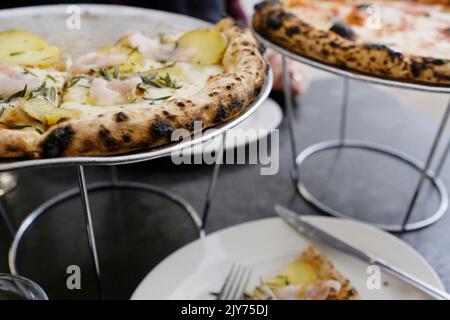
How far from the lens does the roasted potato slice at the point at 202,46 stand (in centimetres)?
83

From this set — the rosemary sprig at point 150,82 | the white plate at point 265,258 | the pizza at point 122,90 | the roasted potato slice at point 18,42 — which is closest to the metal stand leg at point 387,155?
the white plate at point 265,258

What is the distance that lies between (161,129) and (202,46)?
0.31m

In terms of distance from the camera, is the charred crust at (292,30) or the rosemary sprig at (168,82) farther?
the charred crust at (292,30)

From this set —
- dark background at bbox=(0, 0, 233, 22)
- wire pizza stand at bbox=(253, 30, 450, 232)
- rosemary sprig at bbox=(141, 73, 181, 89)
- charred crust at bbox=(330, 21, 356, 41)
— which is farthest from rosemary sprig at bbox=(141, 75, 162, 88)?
dark background at bbox=(0, 0, 233, 22)

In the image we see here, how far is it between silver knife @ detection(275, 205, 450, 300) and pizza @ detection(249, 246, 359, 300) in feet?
0.10

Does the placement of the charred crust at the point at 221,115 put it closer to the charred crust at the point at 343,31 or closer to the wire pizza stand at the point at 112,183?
the wire pizza stand at the point at 112,183

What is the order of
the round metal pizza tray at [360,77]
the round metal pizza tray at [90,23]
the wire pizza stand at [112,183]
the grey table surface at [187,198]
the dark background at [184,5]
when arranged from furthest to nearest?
the dark background at [184,5] → the round metal pizza tray at [90,23] → the grey table surface at [187,198] → the round metal pizza tray at [360,77] → the wire pizza stand at [112,183]

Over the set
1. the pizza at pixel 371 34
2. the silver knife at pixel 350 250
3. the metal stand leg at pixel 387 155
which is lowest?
the metal stand leg at pixel 387 155

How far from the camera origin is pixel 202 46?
2.76 ft

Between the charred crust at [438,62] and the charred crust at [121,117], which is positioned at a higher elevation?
the charred crust at [121,117]

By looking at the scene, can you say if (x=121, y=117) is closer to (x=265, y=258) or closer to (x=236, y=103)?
(x=236, y=103)

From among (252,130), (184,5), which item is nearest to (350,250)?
(252,130)

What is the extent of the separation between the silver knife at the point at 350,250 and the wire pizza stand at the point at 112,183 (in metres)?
0.15
